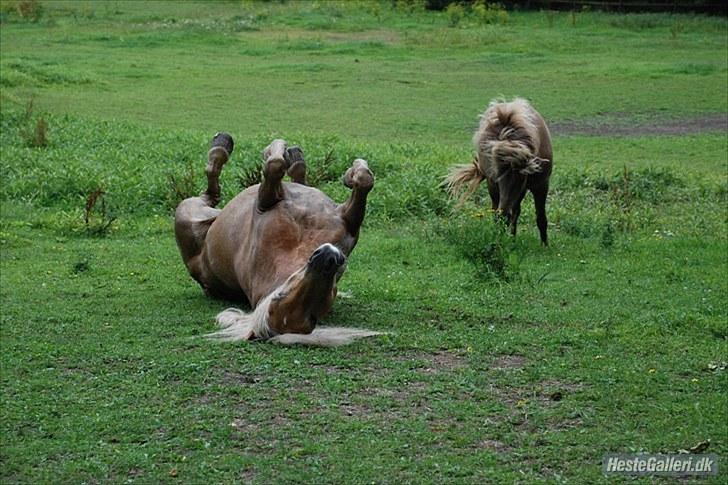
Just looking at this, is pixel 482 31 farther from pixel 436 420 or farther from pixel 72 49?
pixel 436 420

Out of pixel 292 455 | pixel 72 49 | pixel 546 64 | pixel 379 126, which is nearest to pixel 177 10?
pixel 72 49

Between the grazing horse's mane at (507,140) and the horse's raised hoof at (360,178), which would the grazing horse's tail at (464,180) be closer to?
the grazing horse's mane at (507,140)

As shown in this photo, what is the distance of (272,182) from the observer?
7379mm

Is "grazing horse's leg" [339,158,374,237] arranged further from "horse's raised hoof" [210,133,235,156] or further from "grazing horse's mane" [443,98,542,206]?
"grazing horse's mane" [443,98,542,206]

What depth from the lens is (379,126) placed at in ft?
59.9

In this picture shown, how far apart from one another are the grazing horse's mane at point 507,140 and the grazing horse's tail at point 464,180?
0.49 metres

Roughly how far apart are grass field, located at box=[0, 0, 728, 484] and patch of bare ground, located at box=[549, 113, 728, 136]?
11cm

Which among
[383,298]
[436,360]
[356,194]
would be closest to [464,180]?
[383,298]

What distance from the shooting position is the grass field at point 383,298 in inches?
206

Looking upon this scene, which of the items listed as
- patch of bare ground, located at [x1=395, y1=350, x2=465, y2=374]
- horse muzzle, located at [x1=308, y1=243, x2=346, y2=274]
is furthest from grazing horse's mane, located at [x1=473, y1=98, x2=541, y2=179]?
horse muzzle, located at [x1=308, y1=243, x2=346, y2=274]

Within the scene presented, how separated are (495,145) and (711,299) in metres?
2.73

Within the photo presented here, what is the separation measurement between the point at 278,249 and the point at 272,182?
0.44 m

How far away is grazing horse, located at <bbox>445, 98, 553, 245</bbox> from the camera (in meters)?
10.2

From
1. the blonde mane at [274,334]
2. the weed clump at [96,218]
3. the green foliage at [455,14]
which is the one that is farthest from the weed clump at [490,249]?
the green foliage at [455,14]
